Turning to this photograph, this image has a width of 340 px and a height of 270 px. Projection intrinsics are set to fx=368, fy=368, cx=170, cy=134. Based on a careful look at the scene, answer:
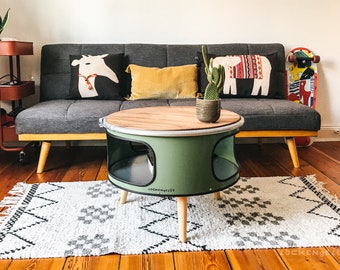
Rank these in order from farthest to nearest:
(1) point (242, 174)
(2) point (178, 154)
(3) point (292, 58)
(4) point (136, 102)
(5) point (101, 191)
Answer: (3) point (292, 58), (4) point (136, 102), (1) point (242, 174), (5) point (101, 191), (2) point (178, 154)

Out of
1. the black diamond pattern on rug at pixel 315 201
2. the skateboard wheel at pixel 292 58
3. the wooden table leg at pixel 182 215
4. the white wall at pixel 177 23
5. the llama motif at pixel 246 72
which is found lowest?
the black diamond pattern on rug at pixel 315 201

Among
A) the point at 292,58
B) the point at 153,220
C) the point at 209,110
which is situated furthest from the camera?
the point at 292,58

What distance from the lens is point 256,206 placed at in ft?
6.35

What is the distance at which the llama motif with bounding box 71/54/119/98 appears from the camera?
2695mm

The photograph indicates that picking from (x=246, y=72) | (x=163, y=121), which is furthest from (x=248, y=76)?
(x=163, y=121)

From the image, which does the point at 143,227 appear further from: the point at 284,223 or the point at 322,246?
the point at 322,246

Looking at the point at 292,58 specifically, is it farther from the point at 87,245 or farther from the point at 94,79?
the point at 87,245

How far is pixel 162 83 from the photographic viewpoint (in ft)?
8.99

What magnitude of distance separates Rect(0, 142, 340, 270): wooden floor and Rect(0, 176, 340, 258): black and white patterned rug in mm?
49

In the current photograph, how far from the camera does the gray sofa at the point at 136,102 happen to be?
7.76 feet

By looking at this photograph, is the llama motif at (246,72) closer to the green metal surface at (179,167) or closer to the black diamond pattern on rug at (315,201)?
the black diamond pattern on rug at (315,201)

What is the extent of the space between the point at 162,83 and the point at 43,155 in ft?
3.24

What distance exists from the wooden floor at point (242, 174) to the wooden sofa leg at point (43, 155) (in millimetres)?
45

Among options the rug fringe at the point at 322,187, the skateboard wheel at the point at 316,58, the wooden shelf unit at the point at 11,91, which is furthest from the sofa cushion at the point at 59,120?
the skateboard wheel at the point at 316,58
